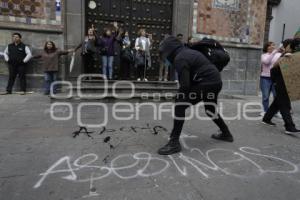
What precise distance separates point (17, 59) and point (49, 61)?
0.81 meters

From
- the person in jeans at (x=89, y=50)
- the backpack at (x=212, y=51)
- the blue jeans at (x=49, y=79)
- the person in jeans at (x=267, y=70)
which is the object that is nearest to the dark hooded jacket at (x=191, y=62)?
the backpack at (x=212, y=51)

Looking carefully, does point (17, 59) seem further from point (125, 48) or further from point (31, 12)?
point (125, 48)

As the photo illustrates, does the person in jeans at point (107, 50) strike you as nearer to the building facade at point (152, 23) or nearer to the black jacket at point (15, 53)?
the building facade at point (152, 23)

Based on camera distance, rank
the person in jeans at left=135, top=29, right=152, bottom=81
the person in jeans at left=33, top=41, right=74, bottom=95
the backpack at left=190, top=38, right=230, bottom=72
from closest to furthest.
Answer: the backpack at left=190, top=38, right=230, bottom=72, the person in jeans at left=33, top=41, right=74, bottom=95, the person in jeans at left=135, top=29, right=152, bottom=81

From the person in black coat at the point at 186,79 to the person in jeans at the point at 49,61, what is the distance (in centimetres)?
501

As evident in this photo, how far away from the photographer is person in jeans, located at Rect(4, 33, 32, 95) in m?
7.79

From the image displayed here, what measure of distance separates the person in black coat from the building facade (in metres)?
5.28

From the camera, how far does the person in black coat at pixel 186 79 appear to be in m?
3.61

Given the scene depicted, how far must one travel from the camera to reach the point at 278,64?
495cm

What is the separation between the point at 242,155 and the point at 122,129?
1.97m

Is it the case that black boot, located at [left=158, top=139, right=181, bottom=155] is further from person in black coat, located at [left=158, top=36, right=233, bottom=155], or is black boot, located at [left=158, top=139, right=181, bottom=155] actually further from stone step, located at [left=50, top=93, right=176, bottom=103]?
stone step, located at [left=50, top=93, right=176, bottom=103]

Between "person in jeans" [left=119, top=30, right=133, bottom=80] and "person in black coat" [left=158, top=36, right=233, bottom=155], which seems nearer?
"person in black coat" [left=158, top=36, right=233, bottom=155]

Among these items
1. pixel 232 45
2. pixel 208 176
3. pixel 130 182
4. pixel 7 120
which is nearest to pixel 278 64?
pixel 208 176

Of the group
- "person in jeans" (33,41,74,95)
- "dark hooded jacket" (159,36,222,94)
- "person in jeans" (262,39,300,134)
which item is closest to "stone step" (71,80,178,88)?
"person in jeans" (33,41,74,95)
